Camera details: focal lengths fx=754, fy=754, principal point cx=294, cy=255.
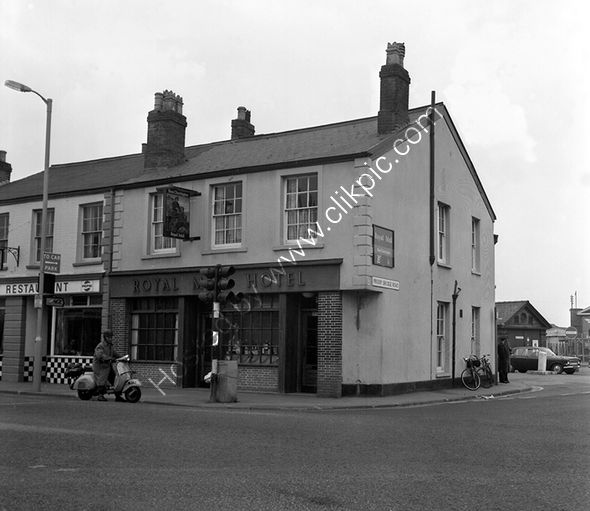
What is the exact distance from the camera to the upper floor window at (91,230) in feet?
81.1

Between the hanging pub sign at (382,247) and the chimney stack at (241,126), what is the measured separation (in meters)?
10.8

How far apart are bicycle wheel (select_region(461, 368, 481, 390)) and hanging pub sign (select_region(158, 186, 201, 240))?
9.40 m

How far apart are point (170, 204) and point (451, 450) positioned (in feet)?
45.4

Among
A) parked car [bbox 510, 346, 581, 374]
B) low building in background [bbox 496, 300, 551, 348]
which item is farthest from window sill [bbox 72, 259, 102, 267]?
low building in background [bbox 496, 300, 551, 348]

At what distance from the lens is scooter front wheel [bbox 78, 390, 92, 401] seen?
17938mm

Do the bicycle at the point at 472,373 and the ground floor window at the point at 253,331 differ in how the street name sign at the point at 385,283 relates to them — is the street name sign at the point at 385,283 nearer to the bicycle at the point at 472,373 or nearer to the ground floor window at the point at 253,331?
the ground floor window at the point at 253,331

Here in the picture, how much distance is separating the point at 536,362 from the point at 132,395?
3037cm

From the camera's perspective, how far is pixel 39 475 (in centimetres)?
772

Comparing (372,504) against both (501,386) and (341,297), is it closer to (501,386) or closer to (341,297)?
(341,297)

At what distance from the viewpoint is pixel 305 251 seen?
2062 centimetres

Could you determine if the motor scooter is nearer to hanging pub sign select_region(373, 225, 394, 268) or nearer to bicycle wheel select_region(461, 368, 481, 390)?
hanging pub sign select_region(373, 225, 394, 268)

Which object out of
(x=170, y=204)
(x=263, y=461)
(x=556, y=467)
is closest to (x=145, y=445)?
(x=263, y=461)

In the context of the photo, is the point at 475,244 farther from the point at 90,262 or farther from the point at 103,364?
the point at 103,364

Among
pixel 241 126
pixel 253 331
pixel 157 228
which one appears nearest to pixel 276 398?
pixel 253 331
